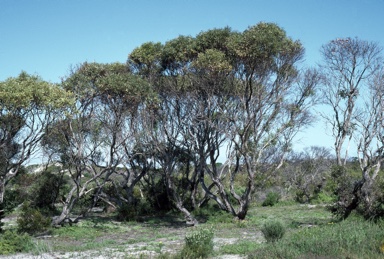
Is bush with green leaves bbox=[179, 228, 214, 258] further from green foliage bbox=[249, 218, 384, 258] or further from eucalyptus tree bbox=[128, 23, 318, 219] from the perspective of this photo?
eucalyptus tree bbox=[128, 23, 318, 219]

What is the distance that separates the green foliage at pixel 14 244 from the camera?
490 inches

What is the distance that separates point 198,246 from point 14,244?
19.4 ft

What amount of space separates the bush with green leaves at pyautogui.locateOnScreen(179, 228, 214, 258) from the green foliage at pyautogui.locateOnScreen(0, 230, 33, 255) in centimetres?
518

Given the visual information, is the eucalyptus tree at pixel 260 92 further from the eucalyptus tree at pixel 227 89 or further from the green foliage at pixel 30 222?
the green foliage at pixel 30 222

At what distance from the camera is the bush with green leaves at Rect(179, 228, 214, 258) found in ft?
32.4

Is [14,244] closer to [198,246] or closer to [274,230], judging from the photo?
[198,246]

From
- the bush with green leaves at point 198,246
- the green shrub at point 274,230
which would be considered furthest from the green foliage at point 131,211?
the bush with green leaves at point 198,246

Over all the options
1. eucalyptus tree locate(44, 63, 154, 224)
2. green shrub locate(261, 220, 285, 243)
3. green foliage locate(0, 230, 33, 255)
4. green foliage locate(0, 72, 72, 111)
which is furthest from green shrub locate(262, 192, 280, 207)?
green foliage locate(0, 230, 33, 255)

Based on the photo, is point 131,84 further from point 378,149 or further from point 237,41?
point 378,149

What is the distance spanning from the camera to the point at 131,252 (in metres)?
12.0

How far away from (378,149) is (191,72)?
8.73 metres

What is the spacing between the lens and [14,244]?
42.0ft

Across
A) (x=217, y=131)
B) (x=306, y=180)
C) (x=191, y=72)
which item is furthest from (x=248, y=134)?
(x=306, y=180)

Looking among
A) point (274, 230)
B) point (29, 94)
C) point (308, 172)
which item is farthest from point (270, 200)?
point (29, 94)
